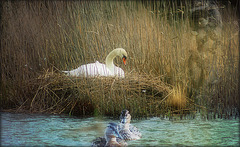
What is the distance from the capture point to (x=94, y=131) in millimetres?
4547

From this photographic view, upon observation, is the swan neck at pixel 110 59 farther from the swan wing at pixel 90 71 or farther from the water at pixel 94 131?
the water at pixel 94 131

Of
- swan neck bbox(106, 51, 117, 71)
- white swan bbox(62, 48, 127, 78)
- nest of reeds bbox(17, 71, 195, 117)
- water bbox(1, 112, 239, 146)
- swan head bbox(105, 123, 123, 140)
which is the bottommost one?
water bbox(1, 112, 239, 146)

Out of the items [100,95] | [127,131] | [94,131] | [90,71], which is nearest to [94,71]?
[90,71]

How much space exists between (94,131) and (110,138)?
720 mm

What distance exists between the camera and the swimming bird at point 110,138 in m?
3.79

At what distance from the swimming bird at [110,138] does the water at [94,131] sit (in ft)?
0.38

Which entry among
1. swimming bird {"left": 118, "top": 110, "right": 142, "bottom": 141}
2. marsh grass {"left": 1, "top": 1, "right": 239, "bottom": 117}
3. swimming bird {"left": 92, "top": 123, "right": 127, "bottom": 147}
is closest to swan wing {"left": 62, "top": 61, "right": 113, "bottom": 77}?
marsh grass {"left": 1, "top": 1, "right": 239, "bottom": 117}

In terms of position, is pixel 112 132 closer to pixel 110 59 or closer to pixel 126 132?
pixel 126 132

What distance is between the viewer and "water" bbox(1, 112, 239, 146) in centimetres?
405

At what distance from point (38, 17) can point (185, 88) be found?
14.2 feet

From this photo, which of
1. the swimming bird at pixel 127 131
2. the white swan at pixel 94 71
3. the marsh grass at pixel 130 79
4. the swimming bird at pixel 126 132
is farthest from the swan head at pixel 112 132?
the white swan at pixel 94 71

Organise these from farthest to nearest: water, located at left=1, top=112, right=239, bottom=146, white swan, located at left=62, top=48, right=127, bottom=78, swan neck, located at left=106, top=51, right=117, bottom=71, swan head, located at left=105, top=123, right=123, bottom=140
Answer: swan neck, located at left=106, top=51, right=117, bottom=71, white swan, located at left=62, top=48, right=127, bottom=78, water, located at left=1, top=112, right=239, bottom=146, swan head, located at left=105, top=123, right=123, bottom=140

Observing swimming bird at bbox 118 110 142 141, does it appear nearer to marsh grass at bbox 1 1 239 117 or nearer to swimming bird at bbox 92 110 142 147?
swimming bird at bbox 92 110 142 147

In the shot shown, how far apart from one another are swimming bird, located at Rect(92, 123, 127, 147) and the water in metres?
0.12
